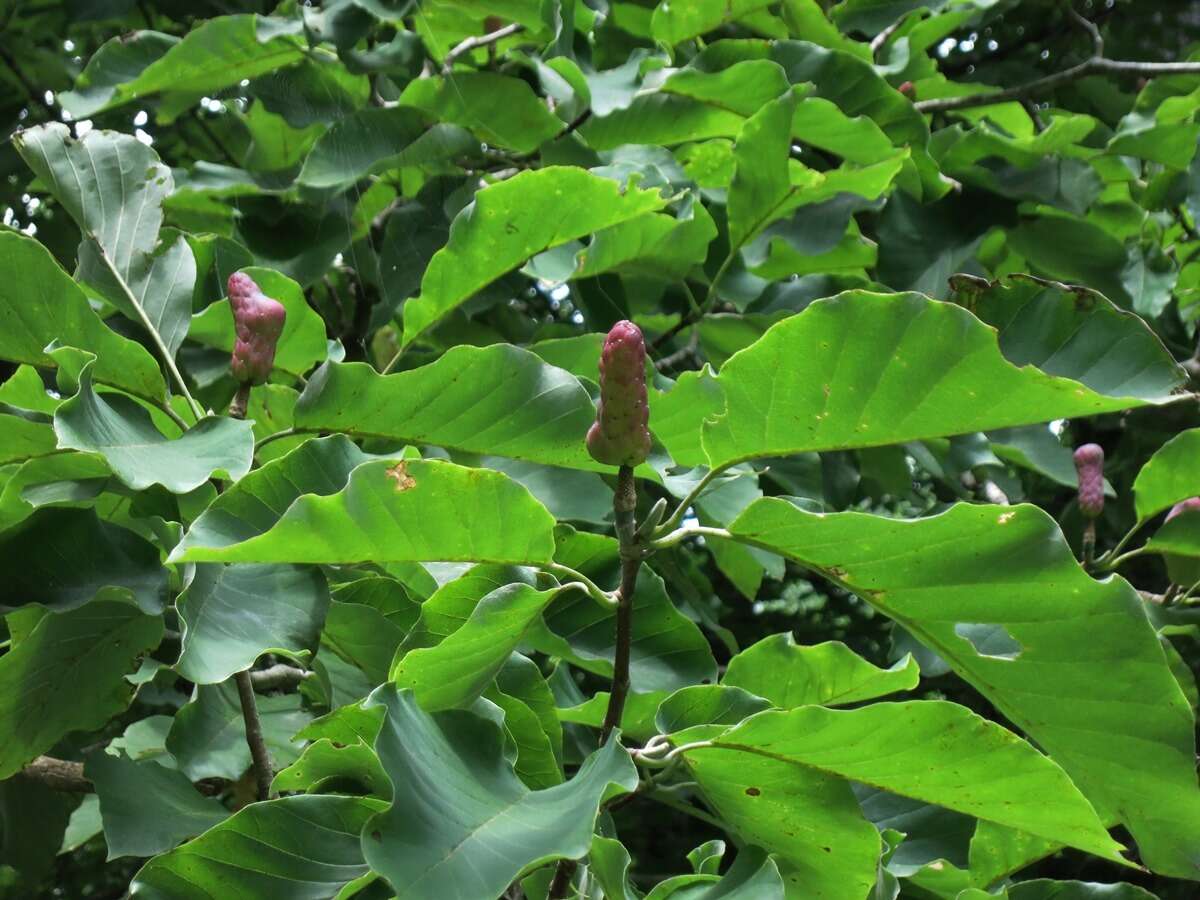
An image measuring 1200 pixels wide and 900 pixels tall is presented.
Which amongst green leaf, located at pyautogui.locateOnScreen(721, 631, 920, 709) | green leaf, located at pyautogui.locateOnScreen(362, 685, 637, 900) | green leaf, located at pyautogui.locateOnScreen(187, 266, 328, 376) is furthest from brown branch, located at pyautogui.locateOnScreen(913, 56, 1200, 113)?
green leaf, located at pyautogui.locateOnScreen(362, 685, 637, 900)

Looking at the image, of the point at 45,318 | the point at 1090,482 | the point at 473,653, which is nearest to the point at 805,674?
the point at 473,653

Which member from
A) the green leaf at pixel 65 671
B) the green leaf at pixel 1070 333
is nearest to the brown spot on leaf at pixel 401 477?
the green leaf at pixel 65 671

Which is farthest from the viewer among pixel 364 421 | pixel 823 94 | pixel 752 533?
pixel 823 94

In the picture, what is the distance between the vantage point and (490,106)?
138cm

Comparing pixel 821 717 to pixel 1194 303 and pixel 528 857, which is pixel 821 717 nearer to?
pixel 528 857

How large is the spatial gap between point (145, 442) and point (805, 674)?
0.47 m

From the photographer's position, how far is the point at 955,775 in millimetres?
688

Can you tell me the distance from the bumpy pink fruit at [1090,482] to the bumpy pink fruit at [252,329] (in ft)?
3.06

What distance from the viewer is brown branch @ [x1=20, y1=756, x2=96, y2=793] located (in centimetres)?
112

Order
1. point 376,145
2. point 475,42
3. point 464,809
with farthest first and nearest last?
point 475,42 → point 376,145 → point 464,809

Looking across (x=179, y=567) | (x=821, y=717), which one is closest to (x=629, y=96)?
(x=179, y=567)

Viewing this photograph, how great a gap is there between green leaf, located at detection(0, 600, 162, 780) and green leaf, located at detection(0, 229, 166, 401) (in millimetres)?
176

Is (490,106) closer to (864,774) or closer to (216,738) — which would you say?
(216,738)

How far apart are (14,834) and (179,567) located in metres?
0.56
